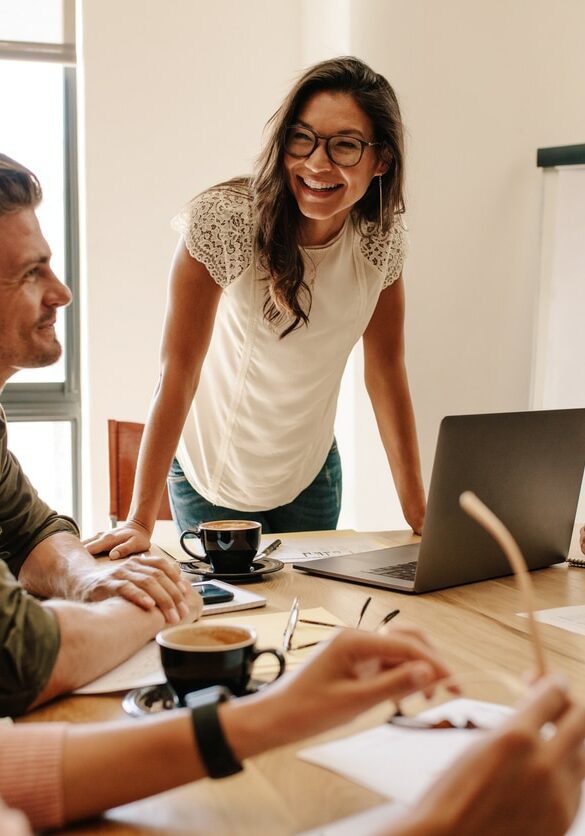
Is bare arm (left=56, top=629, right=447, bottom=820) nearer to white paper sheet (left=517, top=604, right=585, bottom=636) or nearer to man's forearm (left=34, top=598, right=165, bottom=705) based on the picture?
man's forearm (left=34, top=598, right=165, bottom=705)

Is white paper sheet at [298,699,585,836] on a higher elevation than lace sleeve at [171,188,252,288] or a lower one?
lower

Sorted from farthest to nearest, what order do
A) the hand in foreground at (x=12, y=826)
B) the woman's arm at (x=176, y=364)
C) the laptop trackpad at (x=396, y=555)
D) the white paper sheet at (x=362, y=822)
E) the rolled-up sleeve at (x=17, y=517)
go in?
the woman's arm at (x=176, y=364)
the laptop trackpad at (x=396, y=555)
the rolled-up sleeve at (x=17, y=517)
the white paper sheet at (x=362, y=822)
the hand in foreground at (x=12, y=826)

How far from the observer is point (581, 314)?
9.23ft

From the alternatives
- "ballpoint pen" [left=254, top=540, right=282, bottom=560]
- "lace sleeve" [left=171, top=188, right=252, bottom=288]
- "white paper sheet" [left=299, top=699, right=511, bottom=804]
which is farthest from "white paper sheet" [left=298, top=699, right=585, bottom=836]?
"lace sleeve" [left=171, top=188, right=252, bottom=288]

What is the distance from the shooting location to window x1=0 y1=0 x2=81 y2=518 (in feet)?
10.7

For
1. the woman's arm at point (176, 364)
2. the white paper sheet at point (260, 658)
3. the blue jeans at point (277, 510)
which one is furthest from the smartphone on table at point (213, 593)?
the blue jeans at point (277, 510)

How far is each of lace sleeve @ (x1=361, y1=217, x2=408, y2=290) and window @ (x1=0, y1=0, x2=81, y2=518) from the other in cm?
184

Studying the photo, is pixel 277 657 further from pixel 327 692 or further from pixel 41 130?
pixel 41 130

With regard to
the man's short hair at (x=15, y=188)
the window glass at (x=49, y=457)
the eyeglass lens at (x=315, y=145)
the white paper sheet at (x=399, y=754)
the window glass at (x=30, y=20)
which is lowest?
the window glass at (x=49, y=457)

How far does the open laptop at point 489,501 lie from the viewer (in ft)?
4.00

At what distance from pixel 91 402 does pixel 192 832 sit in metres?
2.64

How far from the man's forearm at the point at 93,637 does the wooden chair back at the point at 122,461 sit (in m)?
1.21

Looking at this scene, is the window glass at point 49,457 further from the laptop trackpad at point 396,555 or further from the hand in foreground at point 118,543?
the laptop trackpad at point 396,555

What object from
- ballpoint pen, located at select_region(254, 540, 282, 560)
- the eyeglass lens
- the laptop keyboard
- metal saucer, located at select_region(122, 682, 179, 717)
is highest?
the eyeglass lens
